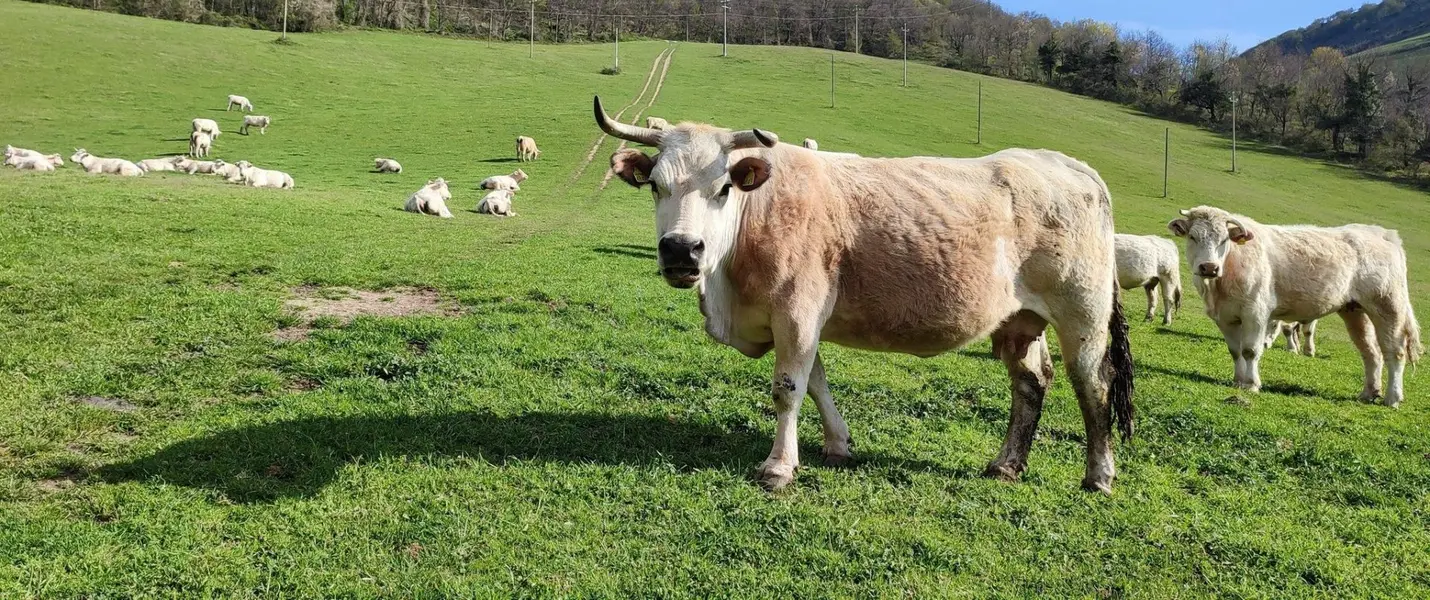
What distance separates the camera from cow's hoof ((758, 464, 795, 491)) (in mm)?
6590

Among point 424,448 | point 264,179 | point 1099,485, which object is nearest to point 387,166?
point 264,179

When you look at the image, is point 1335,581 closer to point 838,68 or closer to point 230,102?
point 230,102

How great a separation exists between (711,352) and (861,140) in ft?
140

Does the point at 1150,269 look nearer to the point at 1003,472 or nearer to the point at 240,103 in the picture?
the point at 1003,472

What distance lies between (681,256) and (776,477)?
194 cm

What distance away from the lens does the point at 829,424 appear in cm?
742

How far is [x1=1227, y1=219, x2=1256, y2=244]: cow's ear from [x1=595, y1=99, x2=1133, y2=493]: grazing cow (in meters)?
6.83

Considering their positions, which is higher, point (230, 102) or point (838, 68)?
point (838, 68)

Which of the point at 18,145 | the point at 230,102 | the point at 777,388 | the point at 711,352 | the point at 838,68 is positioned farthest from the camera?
the point at 838,68

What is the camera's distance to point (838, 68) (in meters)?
87.1

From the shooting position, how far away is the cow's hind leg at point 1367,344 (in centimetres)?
1316

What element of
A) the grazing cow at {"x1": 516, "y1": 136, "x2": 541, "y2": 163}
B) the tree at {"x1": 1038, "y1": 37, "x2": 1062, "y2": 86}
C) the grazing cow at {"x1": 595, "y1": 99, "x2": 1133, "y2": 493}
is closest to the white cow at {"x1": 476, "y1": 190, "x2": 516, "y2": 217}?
the grazing cow at {"x1": 516, "y1": 136, "x2": 541, "y2": 163}

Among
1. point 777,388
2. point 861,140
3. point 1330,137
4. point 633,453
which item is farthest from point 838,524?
point 1330,137

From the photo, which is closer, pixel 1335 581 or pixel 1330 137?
pixel 1335 581
